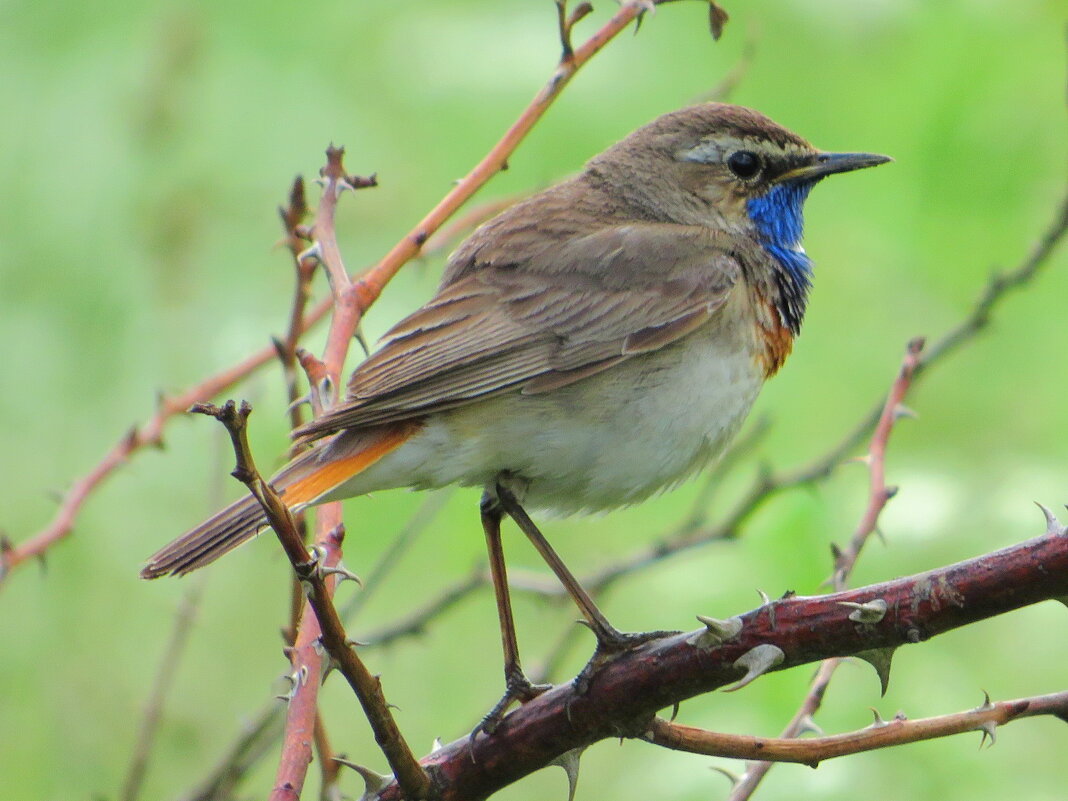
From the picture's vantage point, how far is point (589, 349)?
4.14m

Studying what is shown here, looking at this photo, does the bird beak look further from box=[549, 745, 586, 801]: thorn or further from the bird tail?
box=[549, 745, 586, 801]: thorn

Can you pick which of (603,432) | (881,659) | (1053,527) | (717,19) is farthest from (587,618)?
(717,19)

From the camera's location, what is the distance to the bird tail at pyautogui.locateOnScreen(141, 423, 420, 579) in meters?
3.25

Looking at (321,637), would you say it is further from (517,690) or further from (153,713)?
(153,713)

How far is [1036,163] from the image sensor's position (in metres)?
5.38

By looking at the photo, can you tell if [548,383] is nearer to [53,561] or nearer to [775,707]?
[775,707]

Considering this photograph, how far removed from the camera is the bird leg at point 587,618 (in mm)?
3006

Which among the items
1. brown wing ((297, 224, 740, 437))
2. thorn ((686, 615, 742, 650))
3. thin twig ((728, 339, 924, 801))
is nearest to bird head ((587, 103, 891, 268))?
brown wing ((297, 224, 740, 437))

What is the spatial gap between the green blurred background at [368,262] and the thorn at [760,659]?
7.33ft

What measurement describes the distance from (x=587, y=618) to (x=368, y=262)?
2397 millimetres

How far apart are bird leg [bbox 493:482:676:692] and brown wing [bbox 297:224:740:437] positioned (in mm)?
329

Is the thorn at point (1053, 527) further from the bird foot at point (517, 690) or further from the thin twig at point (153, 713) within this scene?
the thin twig at point (153, 713)

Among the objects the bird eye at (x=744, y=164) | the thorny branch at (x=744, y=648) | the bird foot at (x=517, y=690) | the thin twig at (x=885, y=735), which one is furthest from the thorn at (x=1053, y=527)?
the bird eye at (x=744, y=164)

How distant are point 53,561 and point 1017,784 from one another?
3851mm
